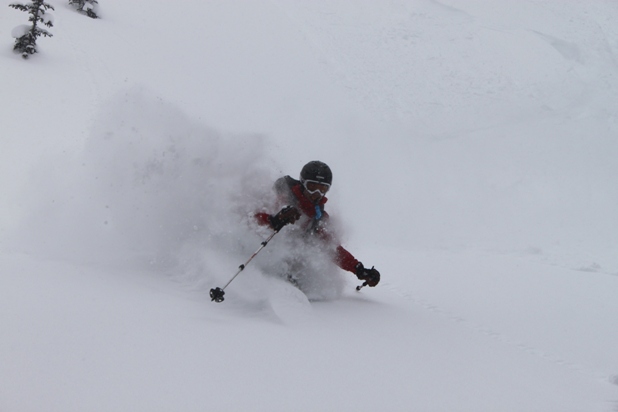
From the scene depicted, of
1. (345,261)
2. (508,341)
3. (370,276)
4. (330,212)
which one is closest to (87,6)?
(330,212)

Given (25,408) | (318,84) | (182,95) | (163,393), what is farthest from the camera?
(318,84)

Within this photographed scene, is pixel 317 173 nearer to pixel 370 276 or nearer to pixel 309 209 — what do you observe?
pixel 309 209

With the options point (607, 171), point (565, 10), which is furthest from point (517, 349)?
point (565, 10)

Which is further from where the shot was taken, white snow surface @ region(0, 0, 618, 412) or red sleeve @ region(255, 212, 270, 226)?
red sleeve @ region(255, 212, 270, 226)

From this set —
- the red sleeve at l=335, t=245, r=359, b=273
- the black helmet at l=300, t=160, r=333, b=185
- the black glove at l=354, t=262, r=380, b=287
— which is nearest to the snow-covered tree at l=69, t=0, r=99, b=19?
the black helmet at l=300, t=160, r=333, b=185

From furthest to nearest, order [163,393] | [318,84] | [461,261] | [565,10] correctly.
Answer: [565,10] → [318,84] → [461,261] → [163,393]

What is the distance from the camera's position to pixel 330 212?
6.40m

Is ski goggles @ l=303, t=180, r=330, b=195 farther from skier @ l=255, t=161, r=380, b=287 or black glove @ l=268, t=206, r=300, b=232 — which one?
black glove @ l=268, t=206, r=300, b=232

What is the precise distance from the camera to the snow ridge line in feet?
15.0

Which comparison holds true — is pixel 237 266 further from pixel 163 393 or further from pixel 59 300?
pixel 163 393

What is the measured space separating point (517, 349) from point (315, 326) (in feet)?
6.73

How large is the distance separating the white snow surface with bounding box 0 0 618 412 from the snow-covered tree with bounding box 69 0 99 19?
1.57 metres

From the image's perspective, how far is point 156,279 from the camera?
4.86 m

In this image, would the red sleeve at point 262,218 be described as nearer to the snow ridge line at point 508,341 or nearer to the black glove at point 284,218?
the black glove at point 284,218
